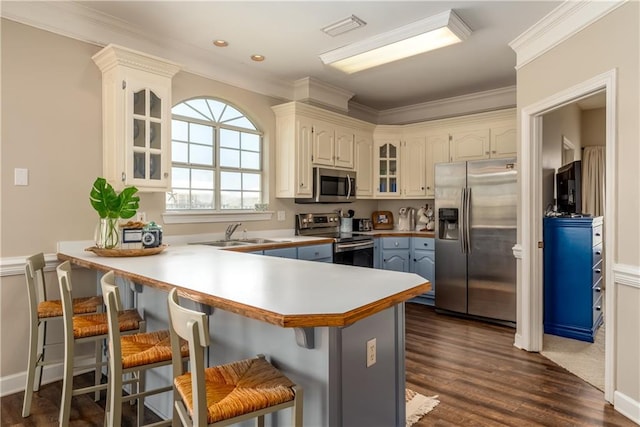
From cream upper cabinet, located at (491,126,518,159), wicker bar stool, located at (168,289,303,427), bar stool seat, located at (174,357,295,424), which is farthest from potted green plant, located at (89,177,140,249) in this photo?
cream upper cabinet, located at (491,126,518,159)

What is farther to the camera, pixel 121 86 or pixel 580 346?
pixel 580 346

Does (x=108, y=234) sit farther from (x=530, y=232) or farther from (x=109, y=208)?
(x=530, y=232)

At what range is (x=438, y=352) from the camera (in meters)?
3.33

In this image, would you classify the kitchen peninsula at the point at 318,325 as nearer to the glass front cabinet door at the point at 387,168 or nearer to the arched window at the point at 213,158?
the arched window at the point at 213,158

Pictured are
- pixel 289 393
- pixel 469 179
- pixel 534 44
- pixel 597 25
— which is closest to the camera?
pixel 289 393

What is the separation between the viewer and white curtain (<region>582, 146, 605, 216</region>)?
566 centimetres

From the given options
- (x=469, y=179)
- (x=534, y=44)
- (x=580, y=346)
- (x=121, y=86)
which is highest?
(x=534, y=44)

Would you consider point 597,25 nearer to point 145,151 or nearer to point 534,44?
point 534,44

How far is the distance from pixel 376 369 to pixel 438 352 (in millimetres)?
1965

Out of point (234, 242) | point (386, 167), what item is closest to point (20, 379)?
point (234, 242)

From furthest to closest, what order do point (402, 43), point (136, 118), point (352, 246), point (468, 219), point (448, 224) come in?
1. point (352, 246)
2. point (448, 224)
3. point (468, 219)
4. point (402, 43)
5. point (136, 118)

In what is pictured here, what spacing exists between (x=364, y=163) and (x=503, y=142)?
5.81ft

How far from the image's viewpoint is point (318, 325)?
3.99ft

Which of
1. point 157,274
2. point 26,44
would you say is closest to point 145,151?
point 26,44
